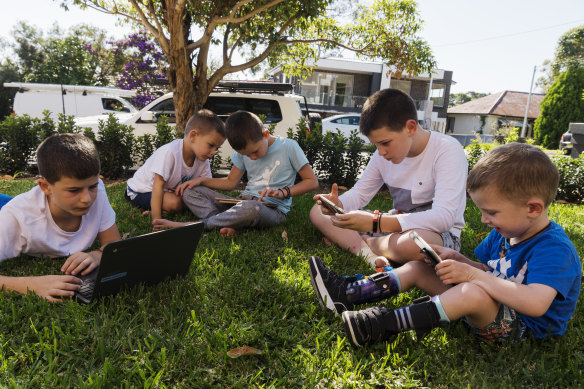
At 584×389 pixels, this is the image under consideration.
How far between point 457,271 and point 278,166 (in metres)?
2.48

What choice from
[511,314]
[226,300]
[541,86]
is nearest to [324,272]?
[226,300]

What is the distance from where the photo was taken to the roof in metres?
38.3

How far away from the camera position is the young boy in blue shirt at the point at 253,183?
351 cm

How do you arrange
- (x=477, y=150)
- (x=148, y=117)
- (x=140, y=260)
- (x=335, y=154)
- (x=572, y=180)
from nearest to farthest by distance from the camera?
(x=140, y=260)
(x=572, y=180)
(x=335, y=154)
(x=477, y=150)
(x=148, y=117)

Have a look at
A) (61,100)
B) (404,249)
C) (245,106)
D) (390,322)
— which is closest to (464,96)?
(61,100)

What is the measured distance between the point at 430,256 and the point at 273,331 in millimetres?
861

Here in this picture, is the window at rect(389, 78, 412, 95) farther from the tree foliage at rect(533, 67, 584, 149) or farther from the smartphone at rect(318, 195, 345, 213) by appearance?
the smartphone at rect(318, 195, 345, 213)

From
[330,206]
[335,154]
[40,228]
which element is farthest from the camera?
[335,154]

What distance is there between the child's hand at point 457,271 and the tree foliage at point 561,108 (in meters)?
26.7

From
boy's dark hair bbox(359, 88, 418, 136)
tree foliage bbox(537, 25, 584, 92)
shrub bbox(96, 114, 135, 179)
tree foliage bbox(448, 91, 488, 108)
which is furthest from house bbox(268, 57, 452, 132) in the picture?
tree foliage bbox(448, 91, 488, 108)

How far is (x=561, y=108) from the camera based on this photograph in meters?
24.0

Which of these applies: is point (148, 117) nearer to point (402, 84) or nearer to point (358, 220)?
point (358, 220)

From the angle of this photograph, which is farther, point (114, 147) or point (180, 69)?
point (114, 147)

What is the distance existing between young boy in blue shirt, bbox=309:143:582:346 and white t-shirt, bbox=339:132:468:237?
65 cm
